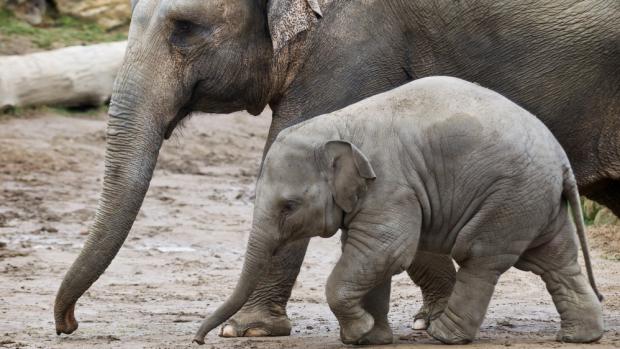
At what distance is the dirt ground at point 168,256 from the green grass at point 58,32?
137 cm

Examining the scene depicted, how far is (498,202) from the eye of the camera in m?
6.56

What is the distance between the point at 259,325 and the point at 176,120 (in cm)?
109

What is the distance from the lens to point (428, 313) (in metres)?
7.85

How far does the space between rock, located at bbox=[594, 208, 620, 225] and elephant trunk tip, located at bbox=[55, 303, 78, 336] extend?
5.19m

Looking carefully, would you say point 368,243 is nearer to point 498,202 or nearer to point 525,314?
point 498,202

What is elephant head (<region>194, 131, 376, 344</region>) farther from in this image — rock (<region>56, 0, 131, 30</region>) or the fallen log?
rock (<region>56, 0, 131, 30</region>)

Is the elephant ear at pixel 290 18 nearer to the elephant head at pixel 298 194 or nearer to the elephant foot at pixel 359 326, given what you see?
the elephant head at pixel 298 194

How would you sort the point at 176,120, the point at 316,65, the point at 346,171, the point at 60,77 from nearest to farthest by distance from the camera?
1. the point at 346,171
2. the point at 316,65
3. the point at 176,120
4. the point at 60,77

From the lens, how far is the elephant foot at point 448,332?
6.76 m

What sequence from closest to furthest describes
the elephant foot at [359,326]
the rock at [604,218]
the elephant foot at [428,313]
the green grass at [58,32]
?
the elephant foot at [359,326] < the elephant foot at [428,313] < the rock at [604,218] < the green grass at [58,32]

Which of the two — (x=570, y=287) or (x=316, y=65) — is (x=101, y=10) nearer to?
(x=316, y=65)

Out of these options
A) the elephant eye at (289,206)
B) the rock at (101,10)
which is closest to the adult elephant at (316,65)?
the elephant eye at (289,206)

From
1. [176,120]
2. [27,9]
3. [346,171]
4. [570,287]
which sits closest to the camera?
[346,171]

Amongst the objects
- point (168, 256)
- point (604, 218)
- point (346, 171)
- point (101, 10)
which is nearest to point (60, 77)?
point (101, 10)
